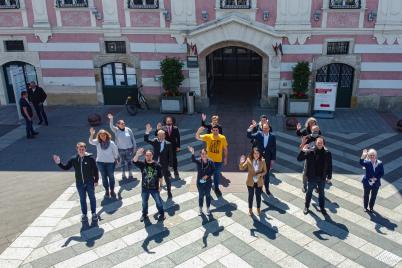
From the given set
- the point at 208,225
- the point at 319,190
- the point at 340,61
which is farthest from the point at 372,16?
the point at 208,225

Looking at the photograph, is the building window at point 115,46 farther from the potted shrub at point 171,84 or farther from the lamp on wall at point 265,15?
the lamp on wall at point 265,15

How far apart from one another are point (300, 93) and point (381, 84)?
11.2ft

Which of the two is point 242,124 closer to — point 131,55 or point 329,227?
point 131,55

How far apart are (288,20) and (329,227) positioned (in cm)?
973

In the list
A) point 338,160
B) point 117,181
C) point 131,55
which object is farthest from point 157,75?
point 338,160

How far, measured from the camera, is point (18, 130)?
1531 centimetres

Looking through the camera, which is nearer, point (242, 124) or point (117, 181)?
point (117, 181)

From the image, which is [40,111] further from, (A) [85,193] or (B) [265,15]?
(B) [265,15]

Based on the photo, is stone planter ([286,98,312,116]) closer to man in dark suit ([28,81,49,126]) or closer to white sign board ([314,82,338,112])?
white sign board ([314,82,338,112])

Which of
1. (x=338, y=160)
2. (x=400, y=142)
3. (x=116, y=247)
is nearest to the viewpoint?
(x=116, y=247)

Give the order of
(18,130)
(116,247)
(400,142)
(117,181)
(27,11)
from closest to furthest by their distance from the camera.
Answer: (116,247)
(117,181)
(400,142)
(18,130)
(27,11)

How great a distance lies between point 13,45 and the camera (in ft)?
56.9


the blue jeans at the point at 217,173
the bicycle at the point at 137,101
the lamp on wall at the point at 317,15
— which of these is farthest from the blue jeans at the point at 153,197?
the lamp on wall at the point at 317,15

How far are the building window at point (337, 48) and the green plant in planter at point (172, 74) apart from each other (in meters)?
6.05
